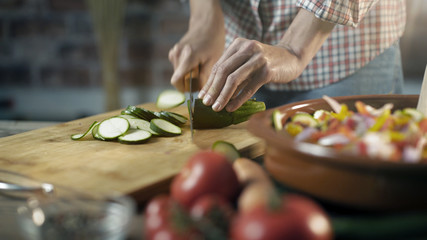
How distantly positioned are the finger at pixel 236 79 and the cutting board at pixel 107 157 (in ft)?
0.45

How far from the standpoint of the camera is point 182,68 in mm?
2053

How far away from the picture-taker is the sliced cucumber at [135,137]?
1.63 meters

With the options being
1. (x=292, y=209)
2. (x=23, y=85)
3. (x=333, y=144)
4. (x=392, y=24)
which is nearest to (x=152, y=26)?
(x=23, y=85)

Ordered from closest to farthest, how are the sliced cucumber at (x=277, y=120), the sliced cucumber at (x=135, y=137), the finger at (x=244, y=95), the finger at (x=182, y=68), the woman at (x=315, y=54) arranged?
the sliced cucumber at (x=277, y=120) → the sliced cucumber at (x=135, y=137) → the finger at (x=244, y=95) → the finger at (x=182, y=68) → the woman at (x=315, y=54)

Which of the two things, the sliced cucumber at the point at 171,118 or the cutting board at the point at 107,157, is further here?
the sliced cucumber at the point at 171,118

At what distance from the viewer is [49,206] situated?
0.83 metres

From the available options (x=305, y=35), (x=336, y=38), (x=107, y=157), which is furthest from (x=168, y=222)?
(x=336, y=38)

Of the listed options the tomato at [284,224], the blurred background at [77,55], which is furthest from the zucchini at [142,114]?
the blurred background at [77,55]

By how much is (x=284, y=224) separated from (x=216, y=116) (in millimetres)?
1139

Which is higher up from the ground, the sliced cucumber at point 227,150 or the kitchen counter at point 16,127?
the sliced cucumber at point 227,150

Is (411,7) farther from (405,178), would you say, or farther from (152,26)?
(405,178)

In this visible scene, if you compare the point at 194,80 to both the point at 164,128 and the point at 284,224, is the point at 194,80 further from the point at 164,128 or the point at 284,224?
the point at 284,224

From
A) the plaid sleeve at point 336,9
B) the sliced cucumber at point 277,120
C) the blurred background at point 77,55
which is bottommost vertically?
the blurred background at point 77,55

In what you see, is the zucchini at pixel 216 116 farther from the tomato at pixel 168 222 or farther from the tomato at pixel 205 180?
the tomato at pixel 168 222
